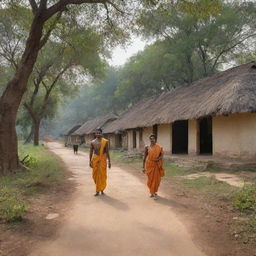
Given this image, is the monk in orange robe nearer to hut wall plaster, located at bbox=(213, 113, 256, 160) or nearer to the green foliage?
the green foliage

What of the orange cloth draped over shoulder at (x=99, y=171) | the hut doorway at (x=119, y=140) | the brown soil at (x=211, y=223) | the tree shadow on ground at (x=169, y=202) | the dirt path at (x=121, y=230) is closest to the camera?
the dirt path at (x=121, y=230)

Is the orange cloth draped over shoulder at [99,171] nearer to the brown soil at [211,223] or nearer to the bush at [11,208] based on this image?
the brown soil at [211,223]

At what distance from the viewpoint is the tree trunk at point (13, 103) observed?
34.9 feet

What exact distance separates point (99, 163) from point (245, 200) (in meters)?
3.56

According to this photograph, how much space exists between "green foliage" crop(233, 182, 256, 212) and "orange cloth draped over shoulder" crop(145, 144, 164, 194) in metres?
1.86

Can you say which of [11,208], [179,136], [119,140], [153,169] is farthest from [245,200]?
[119,140]

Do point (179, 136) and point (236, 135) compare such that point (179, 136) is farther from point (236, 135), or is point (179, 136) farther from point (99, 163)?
point (99, 163)

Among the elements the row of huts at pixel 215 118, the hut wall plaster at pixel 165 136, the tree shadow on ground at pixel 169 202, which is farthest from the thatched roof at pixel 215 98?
the tree shadow on ground at pixel 169 202

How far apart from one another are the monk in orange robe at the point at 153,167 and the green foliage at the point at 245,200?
186 centimetres

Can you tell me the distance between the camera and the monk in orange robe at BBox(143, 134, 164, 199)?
7.55m

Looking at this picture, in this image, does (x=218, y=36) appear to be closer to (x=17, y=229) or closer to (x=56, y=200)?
(x=56, y=200)

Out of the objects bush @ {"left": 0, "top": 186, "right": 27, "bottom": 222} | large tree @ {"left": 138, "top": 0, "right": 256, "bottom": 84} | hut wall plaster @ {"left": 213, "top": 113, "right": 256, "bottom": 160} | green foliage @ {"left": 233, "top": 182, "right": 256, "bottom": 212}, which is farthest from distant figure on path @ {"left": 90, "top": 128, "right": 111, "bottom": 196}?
large tree @ {"left": 138, "top": 0, "right": 256, "bottom": 84}

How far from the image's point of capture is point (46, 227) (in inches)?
208

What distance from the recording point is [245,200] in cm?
656
